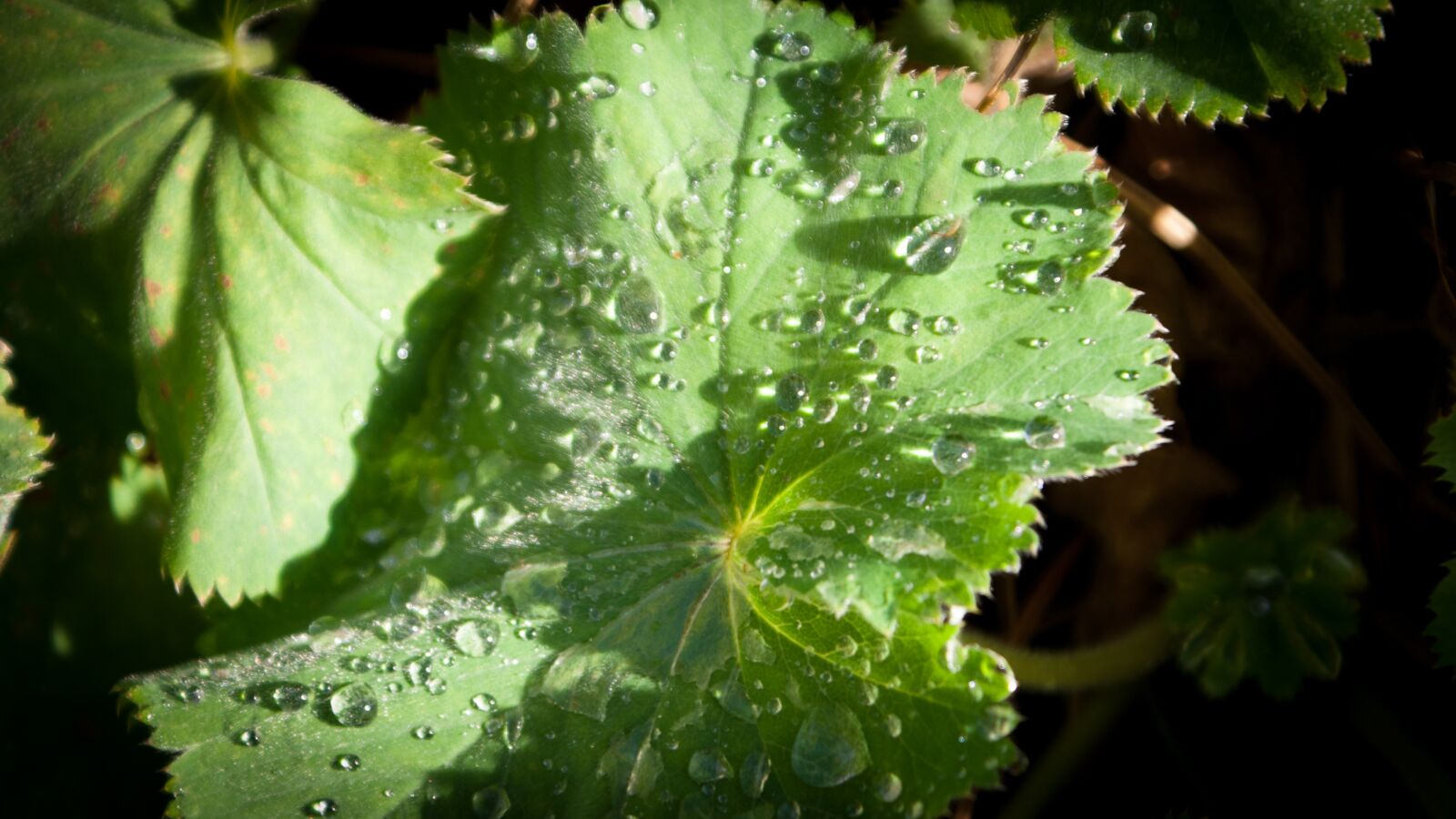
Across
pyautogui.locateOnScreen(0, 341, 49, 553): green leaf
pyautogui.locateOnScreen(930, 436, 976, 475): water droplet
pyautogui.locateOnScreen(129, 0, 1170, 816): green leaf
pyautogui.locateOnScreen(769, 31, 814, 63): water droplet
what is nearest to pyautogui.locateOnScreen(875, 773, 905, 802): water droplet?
pyautogui.locateOnScreen(129, 0, 1170, 816): green leaf

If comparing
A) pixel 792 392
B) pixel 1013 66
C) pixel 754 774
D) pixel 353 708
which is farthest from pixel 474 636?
pixel 1013 66

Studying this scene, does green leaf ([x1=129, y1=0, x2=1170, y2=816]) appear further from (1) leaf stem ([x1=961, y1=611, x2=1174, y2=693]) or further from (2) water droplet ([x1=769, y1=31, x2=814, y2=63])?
(1) leaf stem ([x1=961, y1=611, x2=1174, y2=693])

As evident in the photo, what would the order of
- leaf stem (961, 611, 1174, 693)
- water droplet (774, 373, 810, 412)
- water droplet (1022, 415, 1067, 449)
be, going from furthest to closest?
leaf stem (961, 611, 1174, 693)
water droplet (774, 373, 810, 412)
water droplet (1022, 415, 1067, 449)

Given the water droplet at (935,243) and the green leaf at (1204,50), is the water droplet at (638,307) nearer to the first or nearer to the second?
the water droplet at (935,243)

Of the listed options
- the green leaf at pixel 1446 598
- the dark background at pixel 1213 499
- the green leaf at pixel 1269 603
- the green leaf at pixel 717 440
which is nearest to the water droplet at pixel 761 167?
the green leaf at pixel 717 440

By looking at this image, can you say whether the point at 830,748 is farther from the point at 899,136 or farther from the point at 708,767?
the point at 899,136

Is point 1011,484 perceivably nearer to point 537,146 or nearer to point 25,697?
point 537,146
